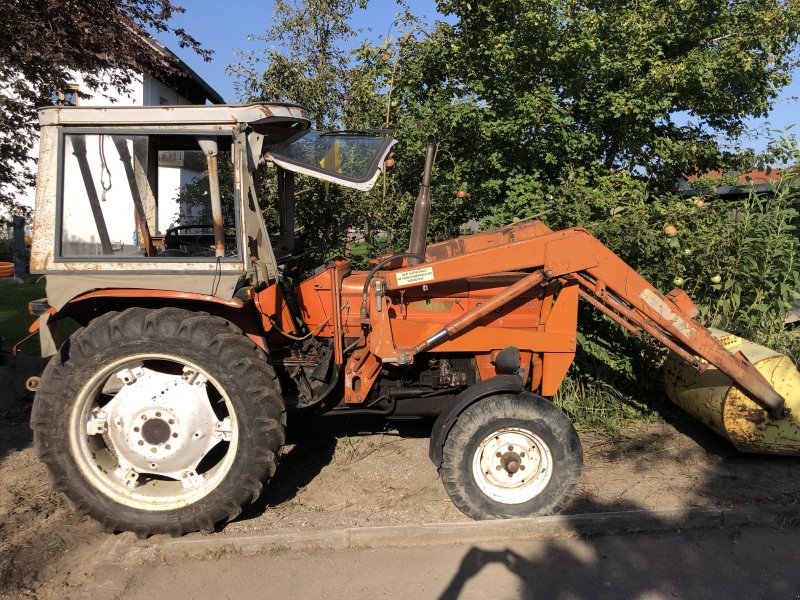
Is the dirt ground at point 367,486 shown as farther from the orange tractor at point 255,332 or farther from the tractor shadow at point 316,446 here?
the orange tractor at point 255,332

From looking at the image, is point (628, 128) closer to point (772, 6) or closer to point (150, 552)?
point (772, 6)

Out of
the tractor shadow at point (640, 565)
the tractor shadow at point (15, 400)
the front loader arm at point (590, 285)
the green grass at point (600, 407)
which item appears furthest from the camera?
the green grass at point (600, 407)

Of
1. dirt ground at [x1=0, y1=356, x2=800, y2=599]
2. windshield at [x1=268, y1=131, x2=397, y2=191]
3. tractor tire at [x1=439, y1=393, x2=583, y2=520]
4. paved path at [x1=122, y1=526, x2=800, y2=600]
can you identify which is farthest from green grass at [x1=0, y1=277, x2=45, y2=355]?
tractor tire at [x1=439, y1=393, x2=583, y2=520]

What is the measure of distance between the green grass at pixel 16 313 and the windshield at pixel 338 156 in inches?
109

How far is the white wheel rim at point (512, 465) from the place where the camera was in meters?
3.78

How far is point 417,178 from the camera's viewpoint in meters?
7.18

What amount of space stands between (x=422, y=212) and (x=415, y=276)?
0.44 metres

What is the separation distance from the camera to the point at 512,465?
3.77 meters

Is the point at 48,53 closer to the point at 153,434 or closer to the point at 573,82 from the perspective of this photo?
the point at 153,434

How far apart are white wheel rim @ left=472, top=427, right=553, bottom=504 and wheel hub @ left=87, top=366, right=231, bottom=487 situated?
1.58m

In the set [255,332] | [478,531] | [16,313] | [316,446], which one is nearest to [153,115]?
[255,332]

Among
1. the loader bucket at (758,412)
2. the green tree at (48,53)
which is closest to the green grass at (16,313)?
the green tree at (48,53)

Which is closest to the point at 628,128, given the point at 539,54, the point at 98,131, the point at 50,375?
the point at 539,54

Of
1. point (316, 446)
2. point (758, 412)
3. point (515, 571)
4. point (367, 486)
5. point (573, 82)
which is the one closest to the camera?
point (515, 571)
